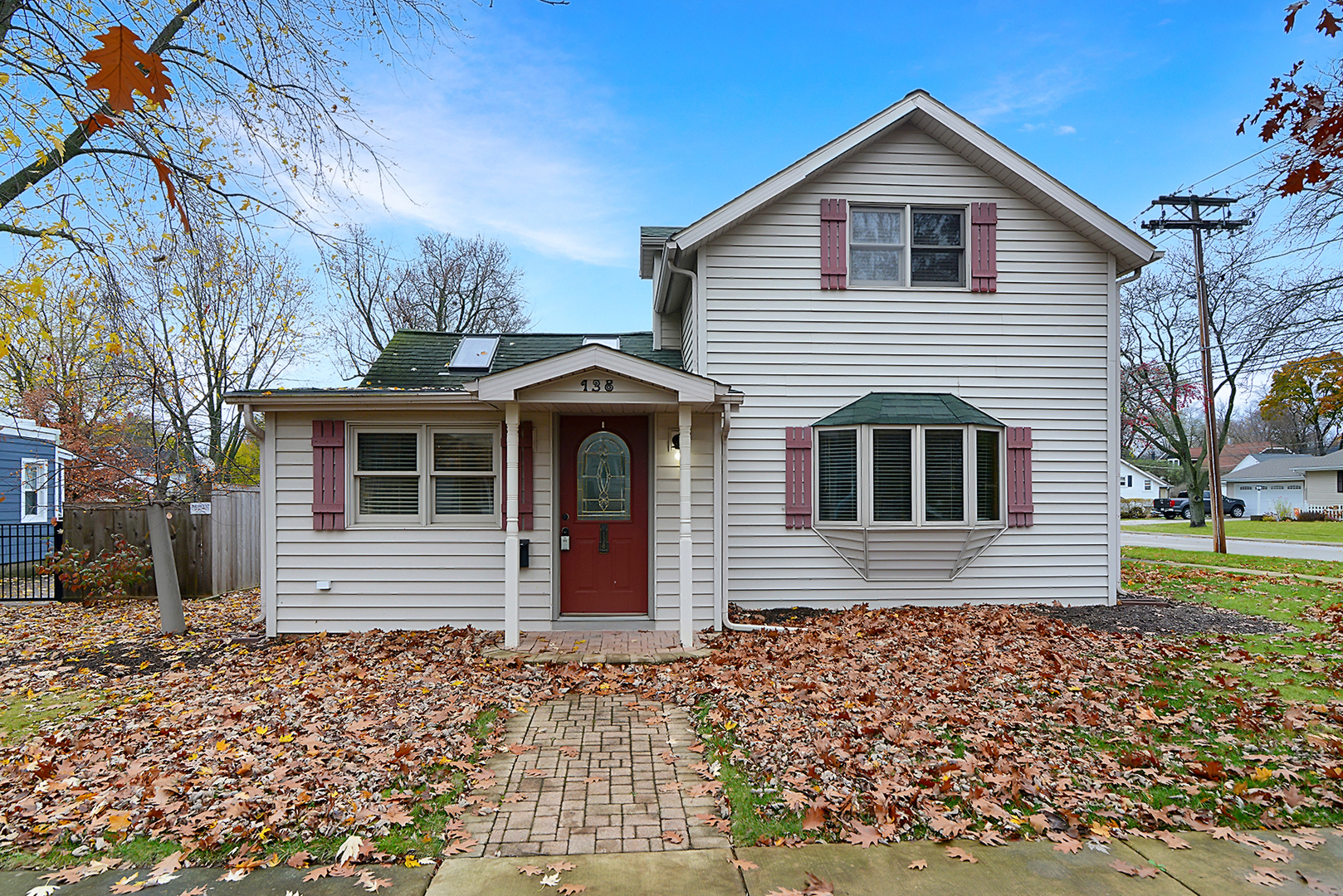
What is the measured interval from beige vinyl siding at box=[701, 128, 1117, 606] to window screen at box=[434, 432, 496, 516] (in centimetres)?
300

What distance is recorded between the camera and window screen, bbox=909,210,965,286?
927 centimetres

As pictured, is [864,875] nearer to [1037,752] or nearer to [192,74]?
[1037,752]

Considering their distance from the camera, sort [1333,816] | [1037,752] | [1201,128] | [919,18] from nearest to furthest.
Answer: [1333,816] → [1037,752] → [919,18] → [1201,128]

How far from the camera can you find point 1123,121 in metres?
12.7

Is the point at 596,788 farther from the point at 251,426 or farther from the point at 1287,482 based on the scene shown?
the point at 1287,482

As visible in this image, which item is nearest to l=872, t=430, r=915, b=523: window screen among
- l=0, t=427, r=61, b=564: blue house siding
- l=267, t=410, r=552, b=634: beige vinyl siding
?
l=267, t=410, r=552, b=634: beige vinyl siding

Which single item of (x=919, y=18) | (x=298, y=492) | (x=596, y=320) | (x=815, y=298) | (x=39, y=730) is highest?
(x=596, y=320)

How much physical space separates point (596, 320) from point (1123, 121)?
53.6 metres

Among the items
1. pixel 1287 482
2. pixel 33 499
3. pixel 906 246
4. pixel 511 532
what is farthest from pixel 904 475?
pixel 1287 482

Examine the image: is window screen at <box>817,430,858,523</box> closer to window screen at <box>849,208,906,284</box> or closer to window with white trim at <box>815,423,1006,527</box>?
window with white trim at <box>815,423,1006,527</box>

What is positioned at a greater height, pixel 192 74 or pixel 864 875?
pixel 192 74

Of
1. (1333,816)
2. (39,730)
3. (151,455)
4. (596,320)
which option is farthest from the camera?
(596,320)

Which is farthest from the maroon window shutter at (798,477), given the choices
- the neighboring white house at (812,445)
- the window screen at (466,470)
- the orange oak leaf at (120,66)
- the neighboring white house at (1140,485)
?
the neighboring white house at (1140,485)

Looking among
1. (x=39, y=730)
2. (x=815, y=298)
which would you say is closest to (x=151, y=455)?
(x=39, y=730)
